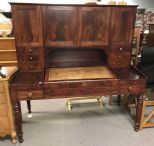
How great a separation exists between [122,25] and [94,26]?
31 centimetres

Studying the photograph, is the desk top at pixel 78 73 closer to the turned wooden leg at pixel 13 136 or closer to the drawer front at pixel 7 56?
the turned wooden leg at pixel 13 136

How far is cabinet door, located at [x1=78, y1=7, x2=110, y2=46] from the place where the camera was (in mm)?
1854

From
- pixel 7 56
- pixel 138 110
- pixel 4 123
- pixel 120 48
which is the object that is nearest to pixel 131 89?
pixel 138 110

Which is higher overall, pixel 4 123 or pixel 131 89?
pixel 131 89

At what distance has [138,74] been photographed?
1.94m

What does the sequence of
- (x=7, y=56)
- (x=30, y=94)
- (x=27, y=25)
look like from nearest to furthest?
(x=30, y=94) → (x=27, y=25) → (x=7, y=56)

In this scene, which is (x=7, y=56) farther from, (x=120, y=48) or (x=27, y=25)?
(x=120, y=48)

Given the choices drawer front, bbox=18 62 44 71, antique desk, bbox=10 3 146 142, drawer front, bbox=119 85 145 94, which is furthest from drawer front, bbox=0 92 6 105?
drawer front, bbox=119 85 145 94

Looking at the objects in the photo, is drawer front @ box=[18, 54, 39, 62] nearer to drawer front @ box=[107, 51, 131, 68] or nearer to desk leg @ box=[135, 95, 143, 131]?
drawer front @ box=[107, 51, 131, 68]

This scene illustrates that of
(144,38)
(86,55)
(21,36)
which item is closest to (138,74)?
(86,55)

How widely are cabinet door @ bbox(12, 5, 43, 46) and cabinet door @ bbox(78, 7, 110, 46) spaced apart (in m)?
0.43

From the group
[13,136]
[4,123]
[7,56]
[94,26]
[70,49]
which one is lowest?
[13,136]

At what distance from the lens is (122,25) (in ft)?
6.41

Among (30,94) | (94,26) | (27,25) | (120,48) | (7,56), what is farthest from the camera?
(7,56)
